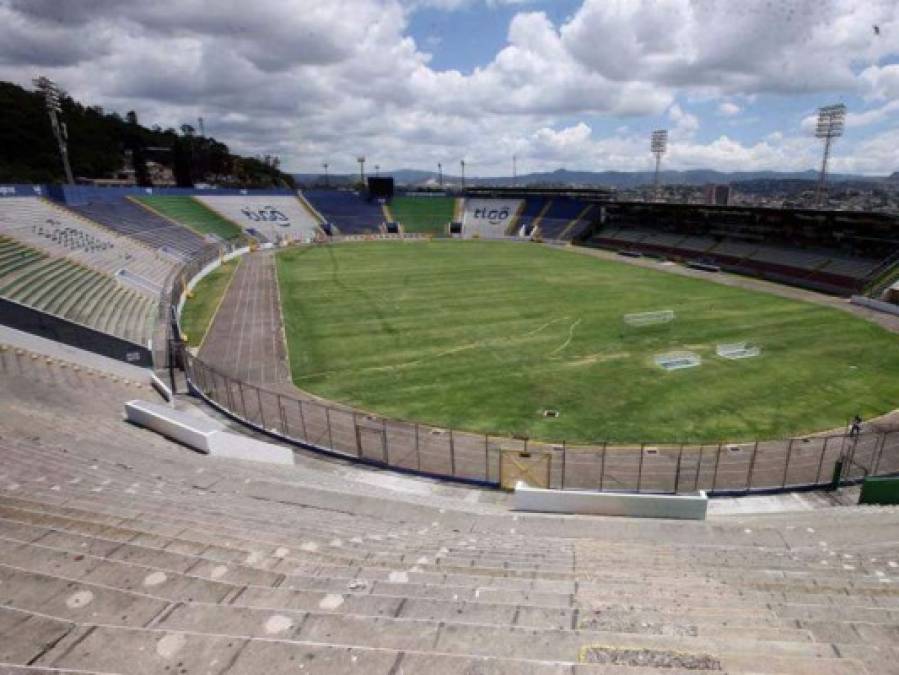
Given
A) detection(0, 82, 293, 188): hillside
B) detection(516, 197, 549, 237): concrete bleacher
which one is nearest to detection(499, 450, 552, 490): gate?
detection(516, 197, 549, 237): concrete bleacher

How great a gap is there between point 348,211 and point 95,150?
78.9 metres

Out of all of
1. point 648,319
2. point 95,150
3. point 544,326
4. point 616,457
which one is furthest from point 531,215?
point 95,150

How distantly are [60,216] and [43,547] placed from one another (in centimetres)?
5279

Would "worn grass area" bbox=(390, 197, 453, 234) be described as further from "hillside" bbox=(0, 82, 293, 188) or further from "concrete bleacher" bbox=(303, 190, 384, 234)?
"hillside" bbox=(0, 82, 293, 188)

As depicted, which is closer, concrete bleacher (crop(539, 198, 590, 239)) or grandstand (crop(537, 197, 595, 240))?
grandstand (crop(537, 197, 595, 240))

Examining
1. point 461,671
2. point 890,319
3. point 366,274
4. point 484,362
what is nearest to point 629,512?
point 461,671

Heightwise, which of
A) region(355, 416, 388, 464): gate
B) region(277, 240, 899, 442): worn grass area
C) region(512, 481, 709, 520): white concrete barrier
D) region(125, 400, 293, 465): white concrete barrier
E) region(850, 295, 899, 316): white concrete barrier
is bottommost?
region(850, 295, 899, 316): white concrete barrier

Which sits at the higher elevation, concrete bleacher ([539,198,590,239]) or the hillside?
the hillside

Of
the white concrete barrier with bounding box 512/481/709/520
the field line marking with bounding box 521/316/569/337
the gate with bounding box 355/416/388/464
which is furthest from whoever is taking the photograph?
the field line marking with bounding box 521/316/569/337

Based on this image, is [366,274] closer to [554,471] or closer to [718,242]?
[554,471]

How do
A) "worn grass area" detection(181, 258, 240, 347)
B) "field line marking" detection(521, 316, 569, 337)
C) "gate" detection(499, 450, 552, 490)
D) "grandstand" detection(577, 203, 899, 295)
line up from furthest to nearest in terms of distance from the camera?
"grandstand" detection(577, 203, 899, 295) < "worn grass area" detection(181, 258, 240, 347) < "field line marking" detection(521, 316, 569, 337) < "gate" detection(499, 450, 552, 490)

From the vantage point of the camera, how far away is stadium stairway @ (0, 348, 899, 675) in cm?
558

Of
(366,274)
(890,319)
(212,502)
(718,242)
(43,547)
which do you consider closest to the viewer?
(43,547)

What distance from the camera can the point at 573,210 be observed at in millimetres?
92938
